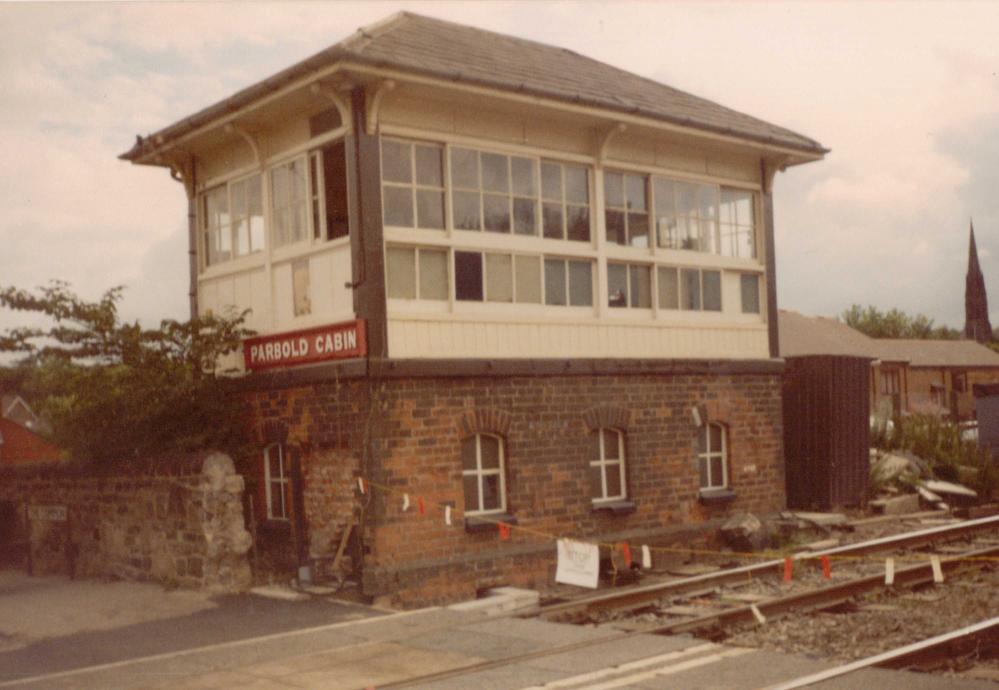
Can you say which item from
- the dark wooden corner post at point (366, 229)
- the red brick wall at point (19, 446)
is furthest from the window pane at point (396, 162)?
the red brick wall at point (19, 446)

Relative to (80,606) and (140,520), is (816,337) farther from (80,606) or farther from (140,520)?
(80,606)

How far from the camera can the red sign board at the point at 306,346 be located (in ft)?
41.3

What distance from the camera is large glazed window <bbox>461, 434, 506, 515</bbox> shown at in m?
13.4

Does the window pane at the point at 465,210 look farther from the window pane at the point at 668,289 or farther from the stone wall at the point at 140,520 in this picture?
the stone wall at the point at 140,520

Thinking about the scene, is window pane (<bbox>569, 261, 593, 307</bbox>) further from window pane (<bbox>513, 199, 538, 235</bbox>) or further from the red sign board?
the red sign board

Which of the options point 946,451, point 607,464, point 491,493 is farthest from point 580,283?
point 946,451

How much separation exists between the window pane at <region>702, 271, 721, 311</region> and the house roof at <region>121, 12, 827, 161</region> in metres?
2.12

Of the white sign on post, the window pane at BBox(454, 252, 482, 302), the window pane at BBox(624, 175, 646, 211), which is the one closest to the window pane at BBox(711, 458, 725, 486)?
the white sign on post

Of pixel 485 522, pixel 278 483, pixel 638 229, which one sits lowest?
pixel 485 522

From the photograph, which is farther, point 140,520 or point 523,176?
point 523,176

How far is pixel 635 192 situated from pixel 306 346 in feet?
17.6

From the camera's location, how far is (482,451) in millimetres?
13602

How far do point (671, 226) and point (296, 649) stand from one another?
356 inches

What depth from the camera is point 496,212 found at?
13914 mm
